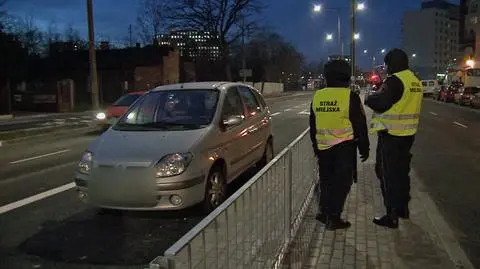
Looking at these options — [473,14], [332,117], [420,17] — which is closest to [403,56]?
[332,117]

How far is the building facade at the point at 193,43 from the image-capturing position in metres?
64.4

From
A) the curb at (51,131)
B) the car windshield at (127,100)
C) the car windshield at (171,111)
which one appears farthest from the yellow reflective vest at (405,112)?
the curb at (51,131)

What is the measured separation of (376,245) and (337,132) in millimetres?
1220

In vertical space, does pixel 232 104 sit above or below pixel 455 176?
above

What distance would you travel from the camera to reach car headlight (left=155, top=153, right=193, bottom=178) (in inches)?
251

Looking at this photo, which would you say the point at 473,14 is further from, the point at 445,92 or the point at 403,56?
the point at 403,56

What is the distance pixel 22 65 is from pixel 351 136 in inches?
1484

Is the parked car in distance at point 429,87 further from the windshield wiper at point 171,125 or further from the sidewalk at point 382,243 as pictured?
the windshield wiper at point 171,125

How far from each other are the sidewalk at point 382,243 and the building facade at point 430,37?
337ft

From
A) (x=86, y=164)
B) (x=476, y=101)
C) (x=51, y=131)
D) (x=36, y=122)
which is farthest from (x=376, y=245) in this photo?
(x=476, y=101)

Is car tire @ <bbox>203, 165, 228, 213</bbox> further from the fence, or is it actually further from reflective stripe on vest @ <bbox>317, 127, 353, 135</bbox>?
reflective stripe on vest @ <bbox>317, 127, 353, 135</bbox>

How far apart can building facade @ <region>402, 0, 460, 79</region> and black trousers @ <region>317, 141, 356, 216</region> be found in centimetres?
10352

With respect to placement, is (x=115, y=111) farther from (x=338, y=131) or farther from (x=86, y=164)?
(x=338, y=131)

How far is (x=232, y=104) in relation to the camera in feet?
27.5
